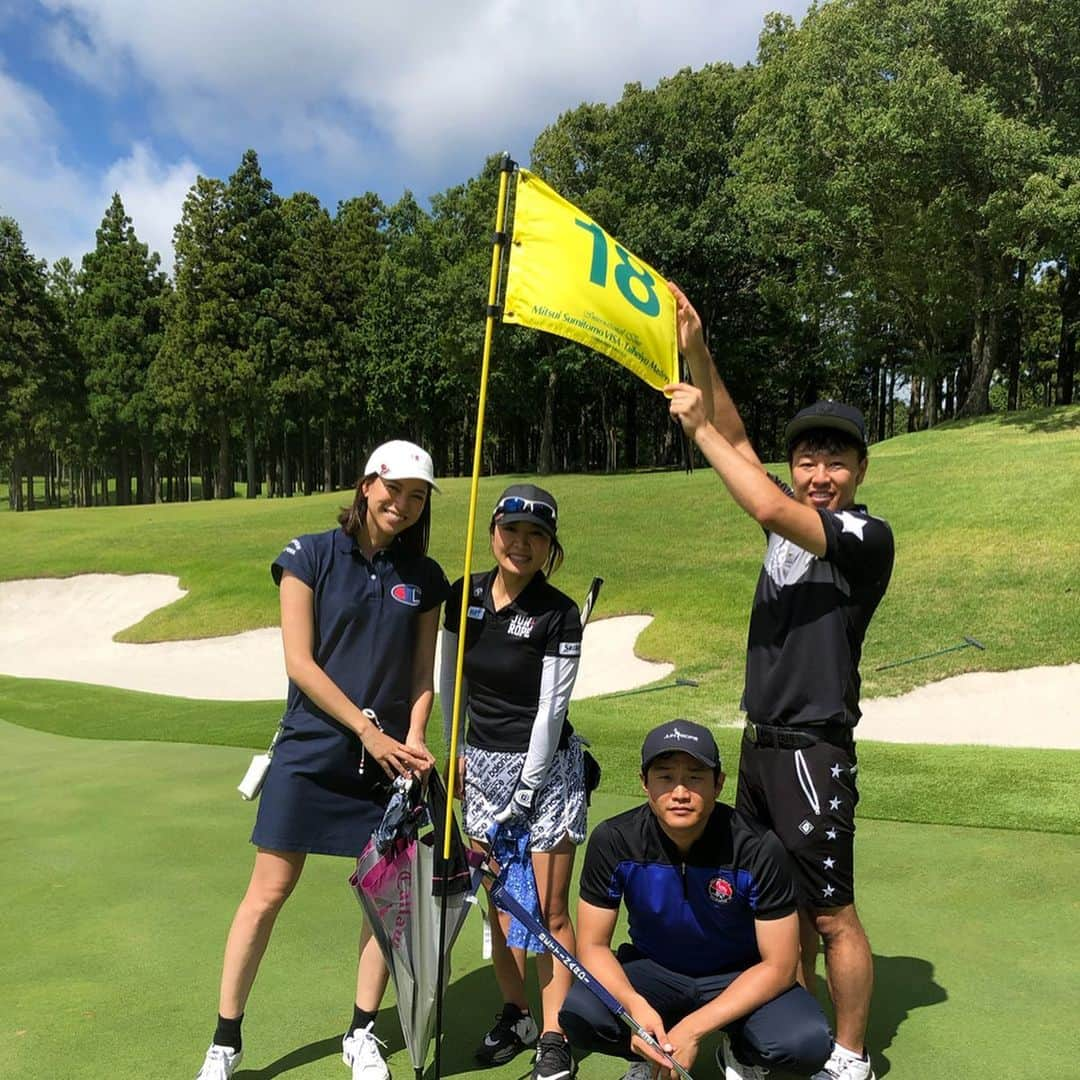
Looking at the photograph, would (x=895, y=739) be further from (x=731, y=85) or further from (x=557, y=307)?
(x=731, y=85)

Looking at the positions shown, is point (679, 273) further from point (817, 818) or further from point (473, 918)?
point (817, 818)

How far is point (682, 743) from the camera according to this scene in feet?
8.88

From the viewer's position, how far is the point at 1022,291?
27.6 meters

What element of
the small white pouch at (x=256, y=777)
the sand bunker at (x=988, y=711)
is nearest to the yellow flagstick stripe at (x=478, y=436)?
the small white pouch at (x=256, y=777)

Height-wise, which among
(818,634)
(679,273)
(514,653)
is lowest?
(514,653)

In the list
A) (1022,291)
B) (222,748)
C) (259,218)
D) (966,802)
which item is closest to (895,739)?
(966,802)

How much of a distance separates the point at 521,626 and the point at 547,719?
318 millimetres

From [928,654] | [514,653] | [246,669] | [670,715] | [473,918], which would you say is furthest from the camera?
[246,669]

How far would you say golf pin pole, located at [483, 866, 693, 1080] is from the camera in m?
2.52

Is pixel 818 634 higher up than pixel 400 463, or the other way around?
pixel 400 463

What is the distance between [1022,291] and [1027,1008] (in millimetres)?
29007

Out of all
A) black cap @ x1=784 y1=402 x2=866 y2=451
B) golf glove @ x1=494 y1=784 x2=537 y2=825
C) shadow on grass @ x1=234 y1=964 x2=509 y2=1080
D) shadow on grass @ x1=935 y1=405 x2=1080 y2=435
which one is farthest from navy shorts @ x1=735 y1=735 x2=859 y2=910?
shadow on grass @ x1=935 y1=405 x2=1080 y2=435

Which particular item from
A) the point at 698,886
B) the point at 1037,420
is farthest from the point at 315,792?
the point at 1037,420

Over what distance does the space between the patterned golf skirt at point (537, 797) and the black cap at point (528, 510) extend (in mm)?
768
